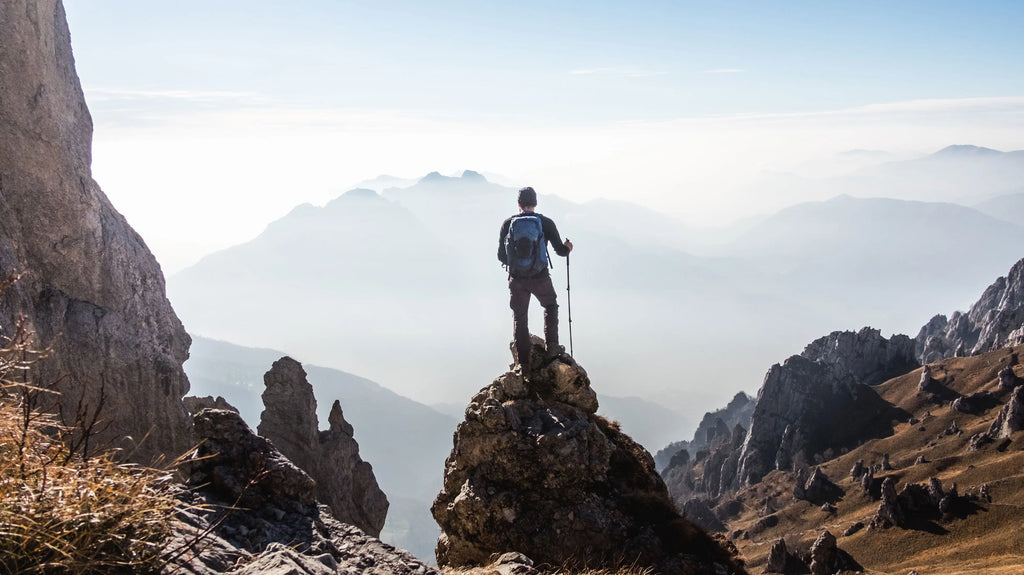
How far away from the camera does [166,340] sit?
6175cm

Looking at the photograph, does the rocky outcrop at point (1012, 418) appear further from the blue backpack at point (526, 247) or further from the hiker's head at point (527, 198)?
the blue backpack at point (526, 247)

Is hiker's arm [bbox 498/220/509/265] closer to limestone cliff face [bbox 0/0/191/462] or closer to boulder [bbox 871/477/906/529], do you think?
limestone cliff face [bbox 0/0/191/462]

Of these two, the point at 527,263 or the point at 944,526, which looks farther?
the point at 944,526

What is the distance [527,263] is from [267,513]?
10266mm

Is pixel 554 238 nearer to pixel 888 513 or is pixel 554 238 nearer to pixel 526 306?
pixel 526 306

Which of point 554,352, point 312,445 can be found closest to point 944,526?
point 312,445

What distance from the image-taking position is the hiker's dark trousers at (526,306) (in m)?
19.9

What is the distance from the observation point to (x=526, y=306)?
20172 millimetres

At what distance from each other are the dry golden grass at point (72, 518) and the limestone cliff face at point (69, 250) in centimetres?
4282

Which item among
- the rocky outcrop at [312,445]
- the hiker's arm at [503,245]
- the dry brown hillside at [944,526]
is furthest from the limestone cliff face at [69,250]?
the dry brown hillside at [944,526]

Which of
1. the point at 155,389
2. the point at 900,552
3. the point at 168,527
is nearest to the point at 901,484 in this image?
the point at 900,552

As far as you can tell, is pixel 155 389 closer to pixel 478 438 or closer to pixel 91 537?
pixel 478 438

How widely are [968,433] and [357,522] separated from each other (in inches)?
8187

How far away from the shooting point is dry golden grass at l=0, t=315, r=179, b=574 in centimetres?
545
